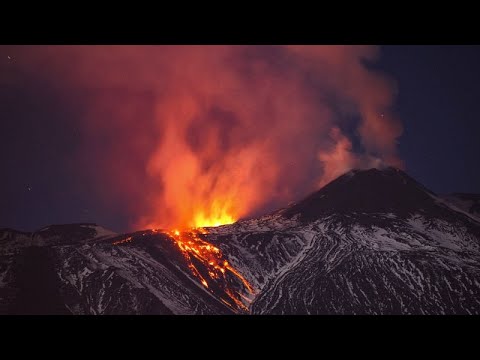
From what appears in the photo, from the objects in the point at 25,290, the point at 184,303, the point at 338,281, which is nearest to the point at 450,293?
the point at 338,281

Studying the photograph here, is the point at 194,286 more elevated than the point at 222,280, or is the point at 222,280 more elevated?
the point at 194,286

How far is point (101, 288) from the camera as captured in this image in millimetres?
164375

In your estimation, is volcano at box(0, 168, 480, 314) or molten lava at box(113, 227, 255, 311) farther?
molten lava at box(113, 227, 255, 311)

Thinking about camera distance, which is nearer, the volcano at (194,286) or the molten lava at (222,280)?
the volcano at (194,286)

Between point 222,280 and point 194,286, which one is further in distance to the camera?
point 222,280
